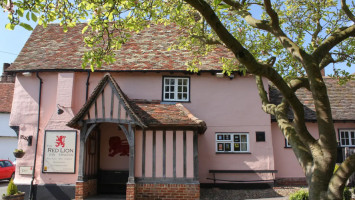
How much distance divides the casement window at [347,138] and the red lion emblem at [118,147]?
10.8 metres

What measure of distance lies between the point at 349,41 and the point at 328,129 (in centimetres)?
527

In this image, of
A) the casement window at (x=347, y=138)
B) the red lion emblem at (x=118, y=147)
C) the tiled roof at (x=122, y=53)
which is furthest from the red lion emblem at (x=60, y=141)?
the casement window at (x=347, y=138)

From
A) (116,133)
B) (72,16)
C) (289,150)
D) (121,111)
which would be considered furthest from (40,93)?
(289,150)

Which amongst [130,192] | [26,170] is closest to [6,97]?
[26,170]

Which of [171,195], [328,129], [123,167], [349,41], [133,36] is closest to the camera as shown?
[328,129]

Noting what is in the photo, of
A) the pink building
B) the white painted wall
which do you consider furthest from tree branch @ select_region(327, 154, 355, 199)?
the white painted wall

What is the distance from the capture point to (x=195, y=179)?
1104 cm

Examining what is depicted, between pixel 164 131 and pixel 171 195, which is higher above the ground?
pixel 164 131

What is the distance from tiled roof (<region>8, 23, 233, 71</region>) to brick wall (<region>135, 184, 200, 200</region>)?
17.4ft

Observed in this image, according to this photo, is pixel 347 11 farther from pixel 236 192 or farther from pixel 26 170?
pixel 26 170

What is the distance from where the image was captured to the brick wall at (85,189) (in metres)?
10.9

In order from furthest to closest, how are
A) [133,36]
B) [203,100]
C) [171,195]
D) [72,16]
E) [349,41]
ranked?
[133,36] → [203,100] → [171,195] → [349,41] → [72,16]

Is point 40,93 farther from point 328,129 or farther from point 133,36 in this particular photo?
point 328,129

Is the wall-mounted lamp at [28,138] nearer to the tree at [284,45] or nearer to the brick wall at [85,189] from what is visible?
the brick wall at [85,189]
